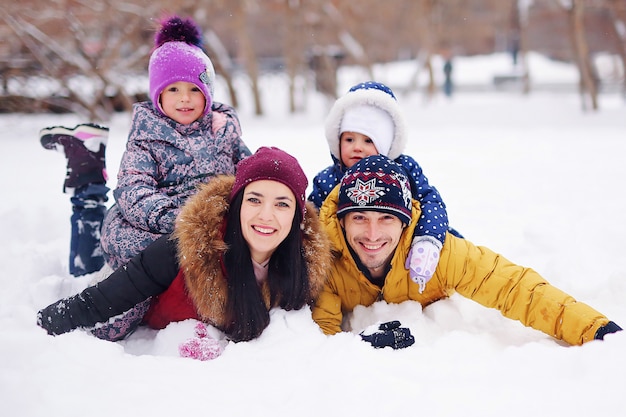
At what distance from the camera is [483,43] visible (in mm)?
29547

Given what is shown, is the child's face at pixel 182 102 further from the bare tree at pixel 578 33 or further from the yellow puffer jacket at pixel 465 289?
the bare tree at pixel 578 33

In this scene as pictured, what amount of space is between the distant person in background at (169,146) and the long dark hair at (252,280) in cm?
46

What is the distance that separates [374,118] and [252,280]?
129 cm

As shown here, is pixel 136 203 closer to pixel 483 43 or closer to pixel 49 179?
pixel 49 179

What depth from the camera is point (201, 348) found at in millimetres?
2160

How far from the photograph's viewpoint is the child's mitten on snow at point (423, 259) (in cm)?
233

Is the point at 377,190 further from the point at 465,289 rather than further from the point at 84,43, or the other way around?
the point at 84,43

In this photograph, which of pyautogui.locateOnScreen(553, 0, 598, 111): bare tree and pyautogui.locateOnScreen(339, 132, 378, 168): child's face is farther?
pyautogui.locateOnScreen(553, 0, 598, 111): bare tree

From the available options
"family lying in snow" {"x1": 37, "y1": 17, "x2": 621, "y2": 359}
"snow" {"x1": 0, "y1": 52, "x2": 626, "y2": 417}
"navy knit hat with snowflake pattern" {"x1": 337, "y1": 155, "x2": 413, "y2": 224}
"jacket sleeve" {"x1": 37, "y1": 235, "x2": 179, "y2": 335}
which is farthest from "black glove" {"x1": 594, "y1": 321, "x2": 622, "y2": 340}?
"jacket sleeve" {"x1": 37, "y1": 235, "x2": 179, "y2": 335}

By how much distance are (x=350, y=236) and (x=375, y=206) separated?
0.66ft

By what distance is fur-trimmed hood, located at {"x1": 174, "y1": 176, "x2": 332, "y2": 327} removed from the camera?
2.12 metres

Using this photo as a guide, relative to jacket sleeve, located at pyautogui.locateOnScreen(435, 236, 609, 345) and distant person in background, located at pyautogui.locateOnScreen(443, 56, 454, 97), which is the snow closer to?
jacket sleeve, located at pyautogui.locateOnScreen(435, 236, 609, 345)

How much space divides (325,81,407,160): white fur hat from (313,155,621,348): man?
1.66 feet

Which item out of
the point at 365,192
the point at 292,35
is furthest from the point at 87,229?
the point at 292,35
